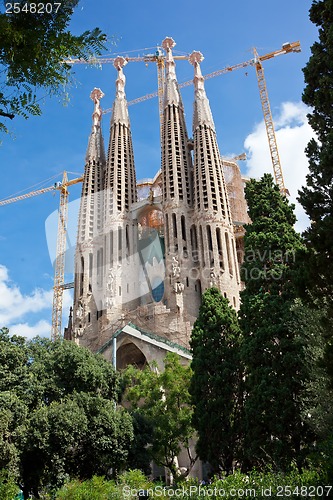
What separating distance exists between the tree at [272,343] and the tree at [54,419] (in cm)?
557

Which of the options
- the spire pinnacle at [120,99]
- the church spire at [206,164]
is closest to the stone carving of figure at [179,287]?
the church spire at [206,164]

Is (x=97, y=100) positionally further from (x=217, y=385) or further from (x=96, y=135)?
(x=217, y=385)

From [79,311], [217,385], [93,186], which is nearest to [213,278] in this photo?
[79,311]

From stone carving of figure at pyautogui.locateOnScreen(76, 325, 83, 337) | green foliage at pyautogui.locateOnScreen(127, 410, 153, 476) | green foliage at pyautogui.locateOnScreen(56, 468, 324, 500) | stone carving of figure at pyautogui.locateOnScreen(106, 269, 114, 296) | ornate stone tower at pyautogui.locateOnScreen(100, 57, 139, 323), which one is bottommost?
green foliage at pyautogui.locateOnScreen(56, 468, 324, 500)

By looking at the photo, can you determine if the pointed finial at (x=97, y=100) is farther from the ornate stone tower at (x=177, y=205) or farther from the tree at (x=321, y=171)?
the tree at (x=321, y=171)

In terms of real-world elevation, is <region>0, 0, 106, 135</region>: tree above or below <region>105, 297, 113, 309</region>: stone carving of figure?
below

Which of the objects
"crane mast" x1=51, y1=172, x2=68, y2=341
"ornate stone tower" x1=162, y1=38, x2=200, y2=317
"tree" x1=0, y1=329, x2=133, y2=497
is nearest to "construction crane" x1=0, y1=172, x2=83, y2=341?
"crane mast" x1=51, y1=172, x2=68, y2=341

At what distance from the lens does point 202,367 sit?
19.2 metres

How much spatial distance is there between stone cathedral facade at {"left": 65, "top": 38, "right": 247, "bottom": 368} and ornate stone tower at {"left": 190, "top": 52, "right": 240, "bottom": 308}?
94 mm

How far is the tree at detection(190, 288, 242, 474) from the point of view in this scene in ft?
58.3

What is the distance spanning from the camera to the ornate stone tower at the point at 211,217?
42.2m

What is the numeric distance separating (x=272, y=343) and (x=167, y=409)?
8630mm

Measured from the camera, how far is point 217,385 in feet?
61.0

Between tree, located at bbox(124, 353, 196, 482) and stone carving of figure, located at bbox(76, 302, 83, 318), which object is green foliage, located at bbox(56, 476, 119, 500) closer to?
tree, located at bbox(124, 353, 196, 482)
